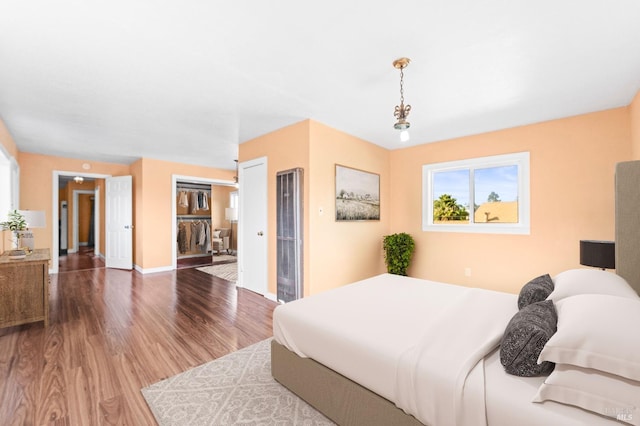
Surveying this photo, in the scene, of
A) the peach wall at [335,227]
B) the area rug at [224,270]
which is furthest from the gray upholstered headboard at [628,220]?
the area rug at [224,270]

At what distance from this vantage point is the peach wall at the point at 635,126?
114 inches

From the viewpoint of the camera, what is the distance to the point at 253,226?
4535 millimetres

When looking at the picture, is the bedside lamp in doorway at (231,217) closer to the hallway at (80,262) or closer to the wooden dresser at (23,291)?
the hallway at (80,262)

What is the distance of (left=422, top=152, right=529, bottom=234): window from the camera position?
3959 millimetres

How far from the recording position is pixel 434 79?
264 centimetres

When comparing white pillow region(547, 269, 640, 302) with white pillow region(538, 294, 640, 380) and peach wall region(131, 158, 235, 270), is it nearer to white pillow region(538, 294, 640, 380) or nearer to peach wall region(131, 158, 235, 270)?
white pillow region(538, 294, 640, 380)

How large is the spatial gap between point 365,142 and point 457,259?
2442 mm

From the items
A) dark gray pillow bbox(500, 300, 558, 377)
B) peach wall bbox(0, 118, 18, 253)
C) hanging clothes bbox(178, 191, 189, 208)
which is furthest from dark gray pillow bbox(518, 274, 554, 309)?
hanging clothes bbox(178, 191, 189, 208)

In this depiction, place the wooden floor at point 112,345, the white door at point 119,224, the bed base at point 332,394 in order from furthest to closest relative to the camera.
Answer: the white door at point 119,224 → the wooden floor at point 112,345 → the bed base at point 332,394

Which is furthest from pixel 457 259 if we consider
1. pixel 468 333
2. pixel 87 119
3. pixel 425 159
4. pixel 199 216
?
pixel 199 216

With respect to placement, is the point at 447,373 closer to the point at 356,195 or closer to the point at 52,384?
the point at 52,384

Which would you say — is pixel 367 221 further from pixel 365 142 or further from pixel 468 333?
pixel 468 333

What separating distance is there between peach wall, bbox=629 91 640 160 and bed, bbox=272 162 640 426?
1778 millimetres

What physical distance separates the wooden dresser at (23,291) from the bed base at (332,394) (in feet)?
9.42
